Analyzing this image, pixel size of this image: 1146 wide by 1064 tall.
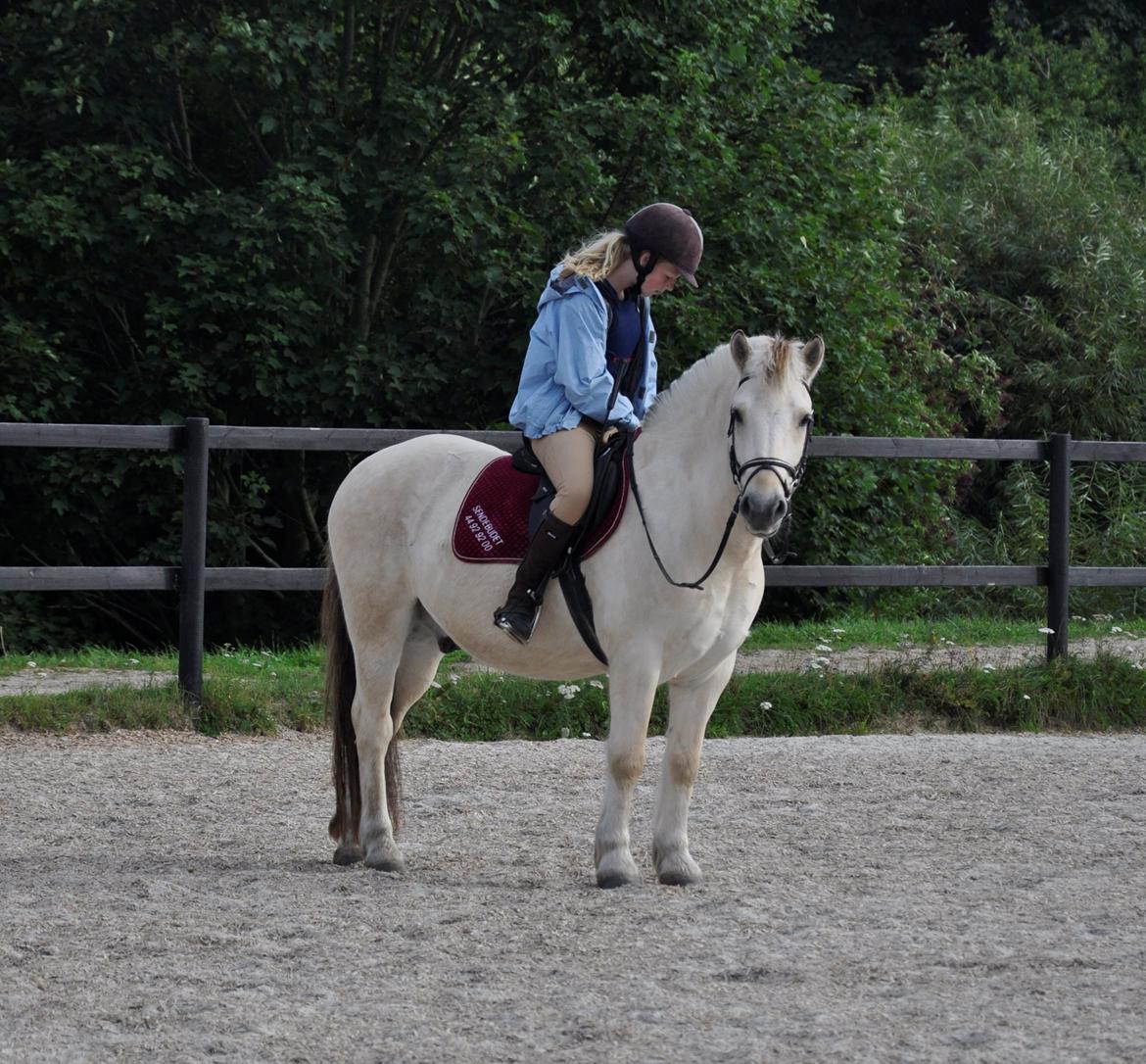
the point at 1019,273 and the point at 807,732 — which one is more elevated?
the point at 1019,273

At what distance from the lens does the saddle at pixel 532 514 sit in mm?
5395

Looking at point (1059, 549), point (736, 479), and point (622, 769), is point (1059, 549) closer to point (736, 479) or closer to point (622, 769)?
point (622, 769)

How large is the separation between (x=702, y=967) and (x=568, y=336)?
205cm

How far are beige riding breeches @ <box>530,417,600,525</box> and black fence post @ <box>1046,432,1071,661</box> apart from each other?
5.16 m

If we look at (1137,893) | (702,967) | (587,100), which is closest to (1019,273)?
(587,100)

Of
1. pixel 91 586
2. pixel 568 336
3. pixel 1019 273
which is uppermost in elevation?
pixel 1019 273

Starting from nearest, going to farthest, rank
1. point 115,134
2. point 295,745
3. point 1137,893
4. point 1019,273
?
point 1137,893
point 295,745
point 115,134
point 1019,273

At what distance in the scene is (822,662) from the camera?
942 cm

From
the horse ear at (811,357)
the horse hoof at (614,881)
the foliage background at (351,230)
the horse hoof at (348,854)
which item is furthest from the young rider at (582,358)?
the foliage background at (351,230)

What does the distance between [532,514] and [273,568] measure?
152 inches

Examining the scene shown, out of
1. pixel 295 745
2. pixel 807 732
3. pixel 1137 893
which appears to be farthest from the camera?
pixel 807 732

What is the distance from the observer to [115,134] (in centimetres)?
1234

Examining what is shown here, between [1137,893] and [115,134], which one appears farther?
[115,134]

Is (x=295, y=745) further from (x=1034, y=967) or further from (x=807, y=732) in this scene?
(x=1034, y=967)
